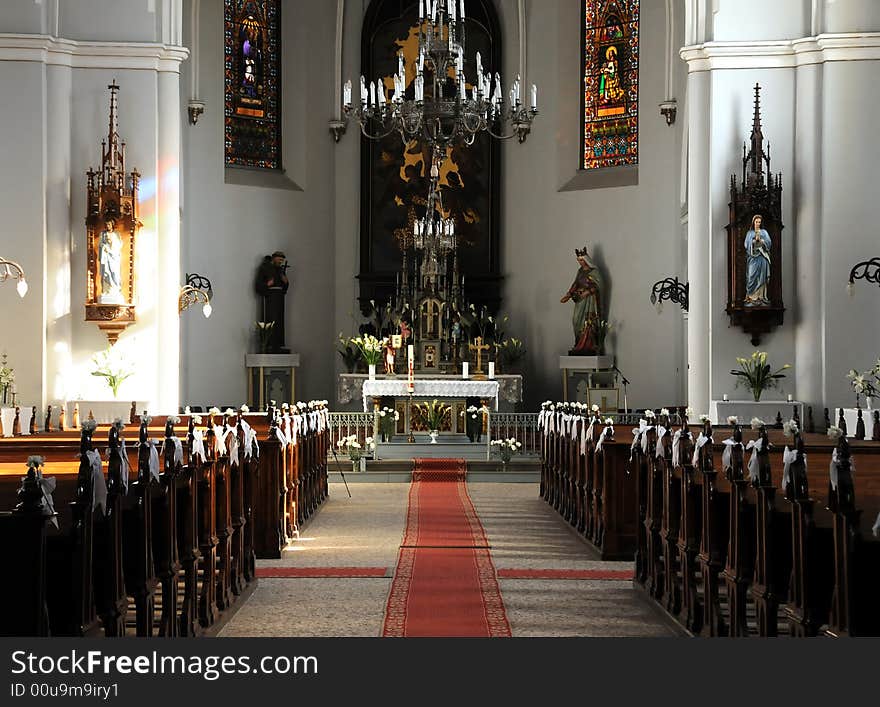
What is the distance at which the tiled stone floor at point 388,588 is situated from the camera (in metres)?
6.97

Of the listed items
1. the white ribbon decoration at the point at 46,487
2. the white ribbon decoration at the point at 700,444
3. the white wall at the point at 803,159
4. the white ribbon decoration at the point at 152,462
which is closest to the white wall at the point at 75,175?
the white wall at the point at 803,159

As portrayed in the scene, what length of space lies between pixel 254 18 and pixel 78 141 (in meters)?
7.48

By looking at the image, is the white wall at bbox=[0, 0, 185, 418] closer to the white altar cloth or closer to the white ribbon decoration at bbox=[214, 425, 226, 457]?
the white altar cloth

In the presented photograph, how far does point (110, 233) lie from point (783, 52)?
8203 millimetres

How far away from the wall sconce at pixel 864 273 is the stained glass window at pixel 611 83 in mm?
6846

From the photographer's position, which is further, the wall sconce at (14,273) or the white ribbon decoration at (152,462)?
the wall sconce at (14,273)

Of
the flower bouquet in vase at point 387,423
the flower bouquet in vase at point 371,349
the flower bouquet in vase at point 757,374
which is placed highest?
the flower bouquet in vase at point 371,349

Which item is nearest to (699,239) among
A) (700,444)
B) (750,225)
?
(750,225)

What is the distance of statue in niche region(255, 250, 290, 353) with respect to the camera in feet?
69.6

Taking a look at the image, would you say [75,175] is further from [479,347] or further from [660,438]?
[660,438]

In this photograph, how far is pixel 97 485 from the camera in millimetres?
5215

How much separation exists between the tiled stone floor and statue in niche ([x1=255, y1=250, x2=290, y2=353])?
9091 millimetres

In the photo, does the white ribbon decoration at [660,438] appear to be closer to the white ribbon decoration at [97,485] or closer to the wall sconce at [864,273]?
the white ribbon decoration at [97,485]

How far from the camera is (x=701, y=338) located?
15781mm
